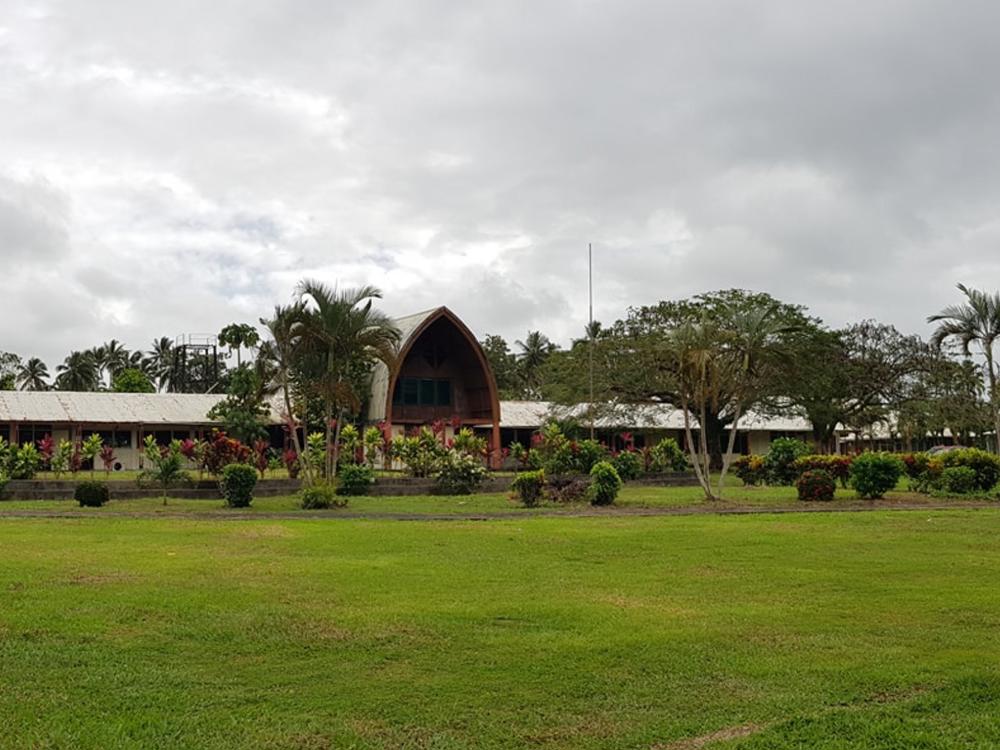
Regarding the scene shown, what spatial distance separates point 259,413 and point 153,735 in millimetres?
35558

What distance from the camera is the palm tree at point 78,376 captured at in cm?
8288

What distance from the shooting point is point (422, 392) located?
47.3 m

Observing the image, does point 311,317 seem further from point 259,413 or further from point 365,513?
point 259,413

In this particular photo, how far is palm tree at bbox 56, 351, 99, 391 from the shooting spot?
272 feet

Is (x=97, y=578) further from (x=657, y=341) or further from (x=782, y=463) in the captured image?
(x=657, y=341)

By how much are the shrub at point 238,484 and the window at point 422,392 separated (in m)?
24.0

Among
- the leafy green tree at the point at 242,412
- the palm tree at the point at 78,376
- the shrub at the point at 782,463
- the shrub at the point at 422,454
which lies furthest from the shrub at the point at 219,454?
the palm tree at the point at 78,376

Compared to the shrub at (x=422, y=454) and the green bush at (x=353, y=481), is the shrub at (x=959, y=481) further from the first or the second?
the green bush at (x=353, y=481)

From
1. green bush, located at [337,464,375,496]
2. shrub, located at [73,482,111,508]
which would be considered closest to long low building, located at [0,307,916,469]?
green bush, located at [337,464,375,496]

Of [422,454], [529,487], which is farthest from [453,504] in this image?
[422,454]

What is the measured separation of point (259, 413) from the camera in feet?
129

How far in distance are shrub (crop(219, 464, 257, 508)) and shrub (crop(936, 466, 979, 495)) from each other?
51.3 ft

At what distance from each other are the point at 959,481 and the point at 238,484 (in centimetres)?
1611

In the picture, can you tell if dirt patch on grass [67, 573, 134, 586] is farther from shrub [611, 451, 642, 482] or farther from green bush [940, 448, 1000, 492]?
shrub [611, 451, 642, 482]
